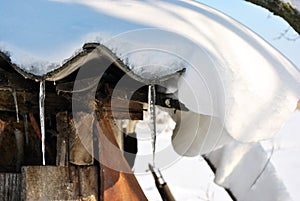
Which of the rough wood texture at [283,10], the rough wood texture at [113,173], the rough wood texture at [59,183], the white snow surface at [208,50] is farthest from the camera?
the rough wood texture at [113,173]

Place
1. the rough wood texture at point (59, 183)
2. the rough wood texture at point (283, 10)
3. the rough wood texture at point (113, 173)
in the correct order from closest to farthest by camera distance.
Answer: the rough wood texture at point (283, 10) → the rough wood texture at point (59, 183) → the rough wood texture at point (113, 173)

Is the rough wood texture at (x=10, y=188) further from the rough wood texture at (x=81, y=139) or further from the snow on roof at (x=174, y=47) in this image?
the snow on roof at (x=174, y=47)

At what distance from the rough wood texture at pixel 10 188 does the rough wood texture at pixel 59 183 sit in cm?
8

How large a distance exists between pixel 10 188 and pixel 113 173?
0.28 meters

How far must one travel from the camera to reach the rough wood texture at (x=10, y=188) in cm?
155

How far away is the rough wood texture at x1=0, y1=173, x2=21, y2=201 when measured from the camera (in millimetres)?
1549

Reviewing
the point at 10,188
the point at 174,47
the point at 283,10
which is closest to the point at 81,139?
the point at 10,188

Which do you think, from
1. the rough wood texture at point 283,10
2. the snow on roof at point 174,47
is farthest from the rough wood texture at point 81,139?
the rough wood texture at point 283,10

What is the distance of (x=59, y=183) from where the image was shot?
1.51 meters

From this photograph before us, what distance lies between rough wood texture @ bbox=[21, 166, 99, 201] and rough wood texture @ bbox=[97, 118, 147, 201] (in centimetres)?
3

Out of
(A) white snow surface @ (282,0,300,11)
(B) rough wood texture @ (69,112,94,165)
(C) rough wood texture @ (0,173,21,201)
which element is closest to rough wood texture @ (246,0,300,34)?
(A) white snow surface @ (282,0,300,11)

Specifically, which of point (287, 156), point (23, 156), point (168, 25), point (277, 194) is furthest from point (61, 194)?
point (287, 156)

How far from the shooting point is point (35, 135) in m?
1.72

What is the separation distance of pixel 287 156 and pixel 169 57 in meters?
3.03
